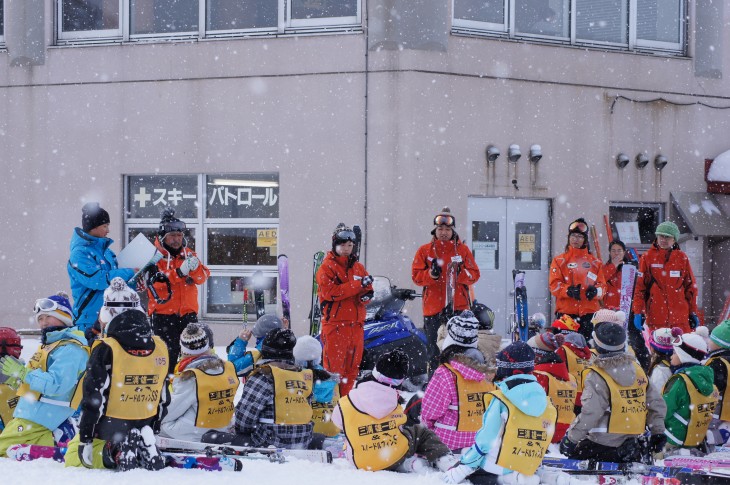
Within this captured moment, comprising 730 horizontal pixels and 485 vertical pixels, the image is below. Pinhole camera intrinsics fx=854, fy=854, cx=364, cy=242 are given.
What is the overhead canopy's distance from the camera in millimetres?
12461

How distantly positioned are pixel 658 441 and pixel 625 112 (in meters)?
7.70

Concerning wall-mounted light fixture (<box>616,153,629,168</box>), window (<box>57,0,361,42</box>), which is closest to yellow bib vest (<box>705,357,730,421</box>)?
wall-mounted light fixture (<box>616,153,629,168</box>)

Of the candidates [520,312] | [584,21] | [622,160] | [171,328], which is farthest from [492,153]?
[171,328]

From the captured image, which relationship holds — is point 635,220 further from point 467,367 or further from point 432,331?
point 467,367

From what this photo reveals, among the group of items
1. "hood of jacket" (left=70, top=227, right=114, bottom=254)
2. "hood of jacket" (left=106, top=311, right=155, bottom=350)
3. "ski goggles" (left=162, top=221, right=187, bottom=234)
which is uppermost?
"ski goggles" (left=162, top=221, right=187, bottom=234)

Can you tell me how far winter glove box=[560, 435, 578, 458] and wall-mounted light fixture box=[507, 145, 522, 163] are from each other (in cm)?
637

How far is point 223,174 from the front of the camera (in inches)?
469

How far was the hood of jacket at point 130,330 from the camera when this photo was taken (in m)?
4.98

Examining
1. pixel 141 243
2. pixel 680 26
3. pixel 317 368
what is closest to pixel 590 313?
pixel 317 368

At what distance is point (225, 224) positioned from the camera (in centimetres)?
1196

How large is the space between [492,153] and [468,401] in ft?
21.3

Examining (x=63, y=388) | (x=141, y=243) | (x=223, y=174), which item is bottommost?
(x=63, y=388)

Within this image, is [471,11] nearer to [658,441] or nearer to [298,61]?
[298,61]

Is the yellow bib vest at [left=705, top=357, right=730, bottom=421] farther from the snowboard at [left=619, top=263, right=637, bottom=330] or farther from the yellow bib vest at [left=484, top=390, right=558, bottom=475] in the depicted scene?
the snowboard at [left=619, top=263, right=637, bottom=330]
